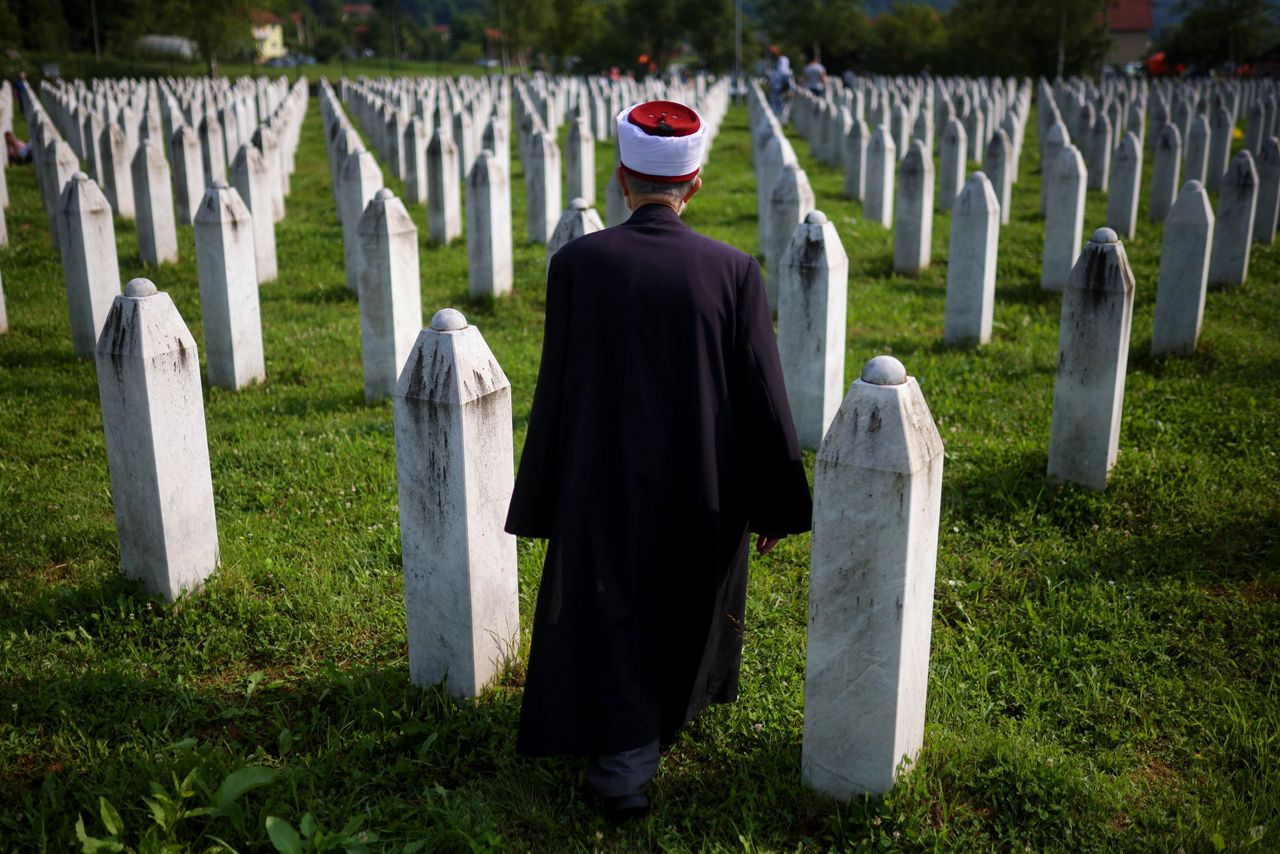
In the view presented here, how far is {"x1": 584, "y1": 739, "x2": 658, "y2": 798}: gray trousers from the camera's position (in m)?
2.87

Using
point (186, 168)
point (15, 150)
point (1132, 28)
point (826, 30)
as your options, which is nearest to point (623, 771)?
point (186, 168)

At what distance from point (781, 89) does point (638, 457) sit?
27.3 metres

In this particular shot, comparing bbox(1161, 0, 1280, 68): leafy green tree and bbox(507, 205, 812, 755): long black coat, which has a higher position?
bbox(1161, 0, 1280, 68): leafy green tree

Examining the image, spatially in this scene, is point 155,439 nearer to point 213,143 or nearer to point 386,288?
point 386,288

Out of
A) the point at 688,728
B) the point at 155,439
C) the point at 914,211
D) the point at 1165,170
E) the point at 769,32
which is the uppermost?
the point at 769,32

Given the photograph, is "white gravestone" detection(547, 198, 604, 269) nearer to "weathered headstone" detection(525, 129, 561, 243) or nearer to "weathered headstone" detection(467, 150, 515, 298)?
"weathered headstone" detection(467, 150, 515, 298)

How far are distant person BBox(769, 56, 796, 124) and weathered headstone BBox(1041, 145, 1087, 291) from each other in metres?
19.1

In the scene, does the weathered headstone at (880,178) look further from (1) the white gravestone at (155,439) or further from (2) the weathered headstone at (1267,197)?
(1) the white gravestone at (155,439)

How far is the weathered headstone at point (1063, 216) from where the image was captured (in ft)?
28.3

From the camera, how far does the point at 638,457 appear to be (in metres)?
2.80

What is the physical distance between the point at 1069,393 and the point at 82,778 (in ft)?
14.3

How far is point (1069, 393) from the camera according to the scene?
5.02 m

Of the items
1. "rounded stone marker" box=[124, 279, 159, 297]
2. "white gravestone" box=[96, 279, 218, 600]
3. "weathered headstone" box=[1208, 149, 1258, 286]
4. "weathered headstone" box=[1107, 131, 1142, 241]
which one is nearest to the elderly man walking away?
"white gravestone" box=[96, 279, 218, 600]

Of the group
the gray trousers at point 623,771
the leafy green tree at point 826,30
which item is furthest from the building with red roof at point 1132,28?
the gray trousers at point 623,771
